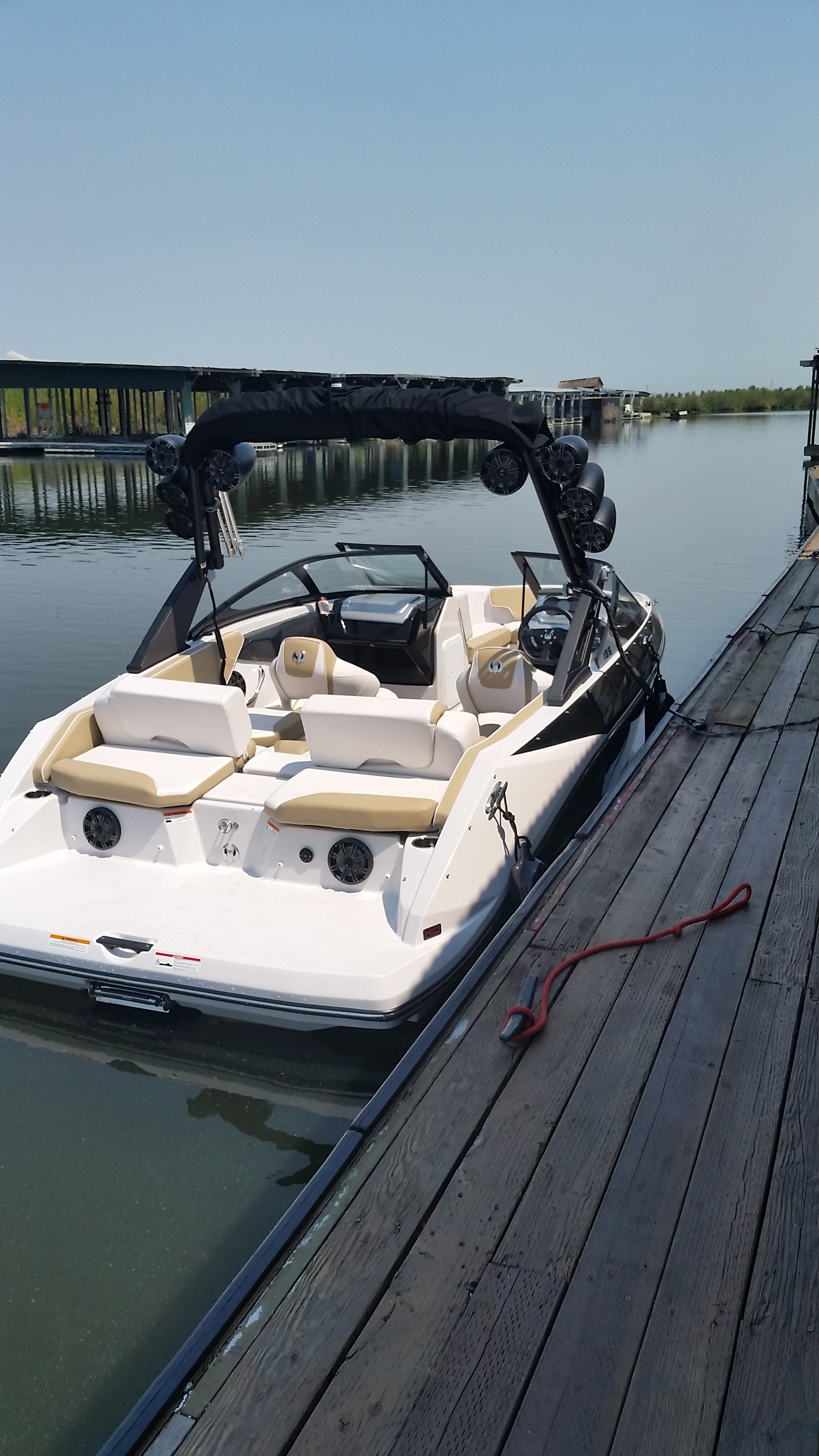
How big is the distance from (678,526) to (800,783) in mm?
18399

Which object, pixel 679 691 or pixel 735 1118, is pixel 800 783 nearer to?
pixel 735 1118

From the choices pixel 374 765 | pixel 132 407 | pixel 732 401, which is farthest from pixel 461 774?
pixel 732 401

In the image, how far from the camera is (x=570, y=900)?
167 inches

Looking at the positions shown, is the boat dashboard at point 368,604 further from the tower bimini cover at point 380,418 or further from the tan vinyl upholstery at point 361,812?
the tan vinyl upholstery at point 361,812

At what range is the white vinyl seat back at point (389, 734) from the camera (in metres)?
4.79

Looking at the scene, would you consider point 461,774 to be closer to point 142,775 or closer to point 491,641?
point 142,775

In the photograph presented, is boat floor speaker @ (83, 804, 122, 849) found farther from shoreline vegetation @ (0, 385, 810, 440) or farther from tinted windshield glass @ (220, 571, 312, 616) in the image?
shoreline vegetation @ (0, 385, 810, 440)

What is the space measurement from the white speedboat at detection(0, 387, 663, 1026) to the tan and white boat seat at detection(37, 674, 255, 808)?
0.02m

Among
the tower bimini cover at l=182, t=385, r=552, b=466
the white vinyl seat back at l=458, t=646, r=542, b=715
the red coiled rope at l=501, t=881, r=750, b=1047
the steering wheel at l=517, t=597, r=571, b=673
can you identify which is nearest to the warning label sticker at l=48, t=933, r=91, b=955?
the red coiled rope at l=501, t=881, r=750, b=1047

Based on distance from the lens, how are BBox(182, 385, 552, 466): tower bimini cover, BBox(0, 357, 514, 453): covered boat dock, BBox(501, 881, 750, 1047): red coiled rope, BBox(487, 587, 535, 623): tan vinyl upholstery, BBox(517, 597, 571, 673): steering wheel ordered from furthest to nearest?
BBox(0, 357, 514, 453): covered boat dock < BBox(487, 587, 535, 623): tan vinyl upholstery < BBox(517, 597, 571, 673): steering wheel < BBox(182, 385, 552, 466): tower bimini cover < BBox(501, 881, 750, 1047): red coiled rope

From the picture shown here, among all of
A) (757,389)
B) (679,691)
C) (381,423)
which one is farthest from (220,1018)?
(757,389)

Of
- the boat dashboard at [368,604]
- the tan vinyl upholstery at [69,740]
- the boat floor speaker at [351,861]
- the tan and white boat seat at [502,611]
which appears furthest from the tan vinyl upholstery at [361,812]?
the tan and white boat seat at [502,611]

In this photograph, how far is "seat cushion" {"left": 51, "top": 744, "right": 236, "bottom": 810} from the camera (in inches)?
190

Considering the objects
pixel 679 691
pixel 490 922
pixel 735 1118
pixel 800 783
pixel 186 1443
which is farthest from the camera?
pixel 679 691
